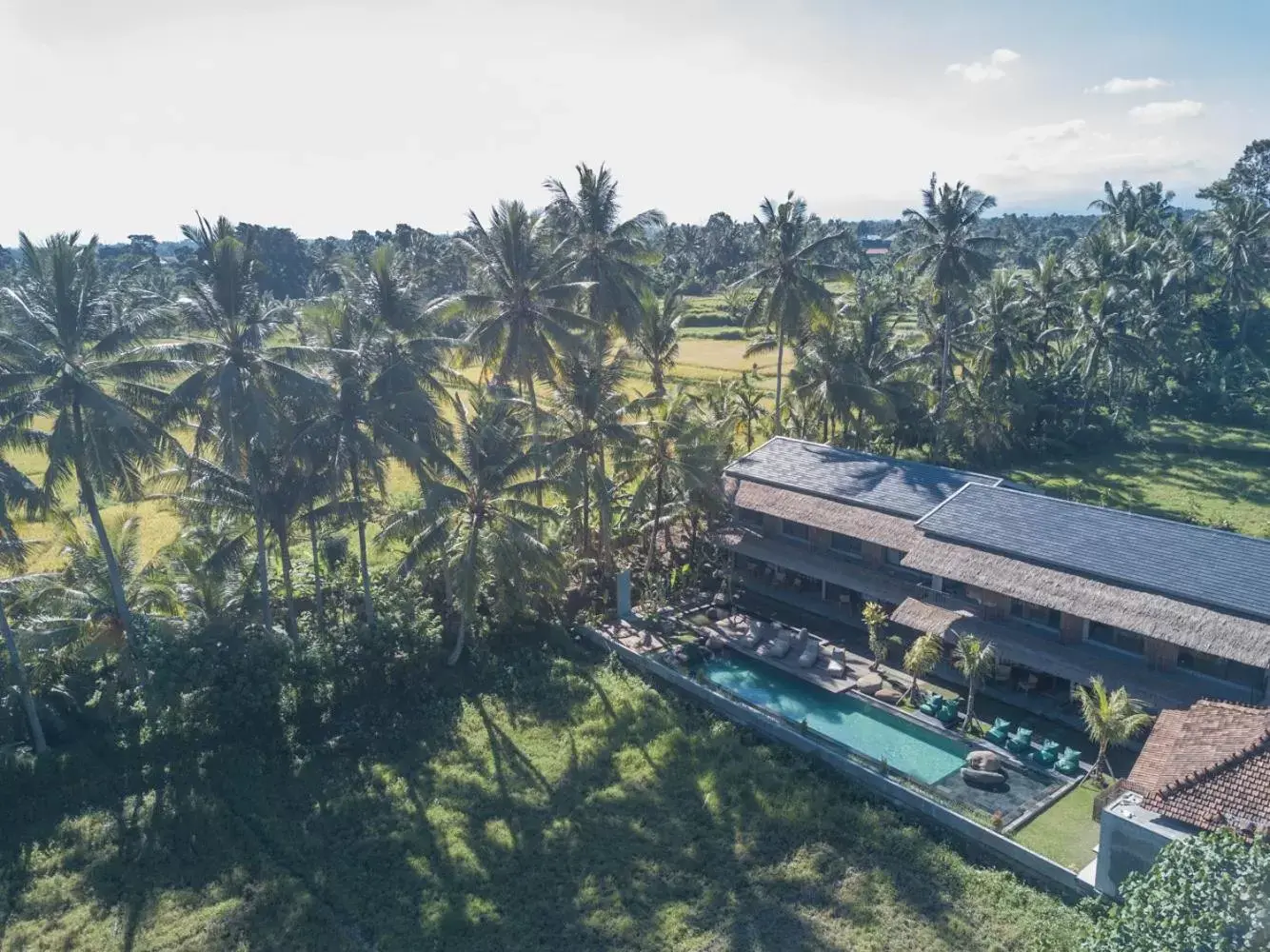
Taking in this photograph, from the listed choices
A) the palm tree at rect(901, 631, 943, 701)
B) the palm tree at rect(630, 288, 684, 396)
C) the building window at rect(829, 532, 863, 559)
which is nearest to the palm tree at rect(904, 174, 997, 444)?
the palm tree at rect(630, 288, 684, 396)

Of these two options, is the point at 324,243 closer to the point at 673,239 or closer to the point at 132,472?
the point at 673,239

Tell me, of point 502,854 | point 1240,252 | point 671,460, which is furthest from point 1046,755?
point 1240,252

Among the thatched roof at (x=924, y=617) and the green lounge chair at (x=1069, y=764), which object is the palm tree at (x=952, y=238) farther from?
the green lounge chair at (x=1069, y=764)

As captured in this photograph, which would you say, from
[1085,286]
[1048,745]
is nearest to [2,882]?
[1048,745]

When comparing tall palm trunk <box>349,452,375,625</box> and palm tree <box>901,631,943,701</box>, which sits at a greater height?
tall palm trunk <box>349,452,375,625</box>

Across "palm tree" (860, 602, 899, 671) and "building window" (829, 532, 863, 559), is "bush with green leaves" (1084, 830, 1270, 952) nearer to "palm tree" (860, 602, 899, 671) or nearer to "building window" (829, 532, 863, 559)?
"palm tree" (860, 602, 899, 671)

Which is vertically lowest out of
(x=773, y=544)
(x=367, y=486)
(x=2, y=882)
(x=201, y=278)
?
(x=2, y=882)

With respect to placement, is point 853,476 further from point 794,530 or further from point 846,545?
point 794,530
